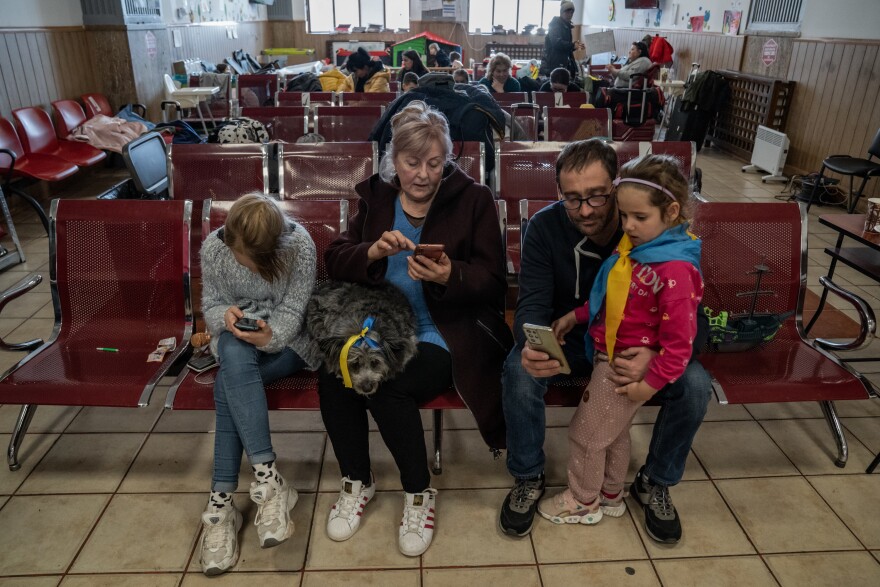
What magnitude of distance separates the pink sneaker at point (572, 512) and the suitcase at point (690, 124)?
21.1 ft

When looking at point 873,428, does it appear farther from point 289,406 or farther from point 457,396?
point 289,406

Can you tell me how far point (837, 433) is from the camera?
215 centimetres

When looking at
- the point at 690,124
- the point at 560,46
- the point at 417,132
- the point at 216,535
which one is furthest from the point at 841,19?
the point at 216,535

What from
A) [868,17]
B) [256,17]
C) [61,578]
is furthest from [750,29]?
[256,17]

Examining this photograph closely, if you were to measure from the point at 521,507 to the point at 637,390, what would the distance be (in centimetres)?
52

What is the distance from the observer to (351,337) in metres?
1.74

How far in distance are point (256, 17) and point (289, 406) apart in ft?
44.4

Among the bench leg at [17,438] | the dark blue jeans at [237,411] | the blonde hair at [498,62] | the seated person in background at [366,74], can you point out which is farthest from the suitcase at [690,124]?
the bench leg at [17,438]

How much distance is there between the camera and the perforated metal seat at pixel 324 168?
3039 mm

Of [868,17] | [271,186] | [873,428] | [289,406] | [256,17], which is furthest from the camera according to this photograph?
[256,17]

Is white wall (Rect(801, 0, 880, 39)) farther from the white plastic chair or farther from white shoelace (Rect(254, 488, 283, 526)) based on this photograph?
the white plastic chair

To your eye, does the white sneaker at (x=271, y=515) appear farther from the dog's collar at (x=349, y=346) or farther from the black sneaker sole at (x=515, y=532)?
the black sneaker sole at (x=515, y=532)

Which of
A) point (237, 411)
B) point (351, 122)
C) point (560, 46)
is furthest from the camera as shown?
point (560, 46)

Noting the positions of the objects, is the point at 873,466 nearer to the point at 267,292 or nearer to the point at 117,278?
the point at 267,292
